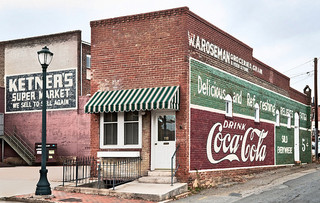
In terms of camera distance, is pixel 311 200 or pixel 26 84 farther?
pixel 26 84

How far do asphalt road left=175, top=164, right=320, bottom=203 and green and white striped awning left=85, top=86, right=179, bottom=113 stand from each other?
3265 millimetres

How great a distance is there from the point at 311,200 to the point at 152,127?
20.2ft

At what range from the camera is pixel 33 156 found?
30734mm

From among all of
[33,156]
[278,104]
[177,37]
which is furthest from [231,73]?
[33,156]

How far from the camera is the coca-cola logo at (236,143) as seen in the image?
17.9 m

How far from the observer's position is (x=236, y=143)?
20.0 m

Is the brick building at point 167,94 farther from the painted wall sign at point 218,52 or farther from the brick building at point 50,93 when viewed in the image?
the brick building at point 50,93

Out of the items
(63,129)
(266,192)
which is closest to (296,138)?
(63,129)

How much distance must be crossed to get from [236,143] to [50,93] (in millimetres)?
15751

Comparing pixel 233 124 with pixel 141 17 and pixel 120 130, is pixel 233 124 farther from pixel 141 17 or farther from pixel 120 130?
pixel 141 17

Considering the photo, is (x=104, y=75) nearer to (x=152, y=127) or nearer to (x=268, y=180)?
(x=152, y=127)

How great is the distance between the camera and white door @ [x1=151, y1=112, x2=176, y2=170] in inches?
643

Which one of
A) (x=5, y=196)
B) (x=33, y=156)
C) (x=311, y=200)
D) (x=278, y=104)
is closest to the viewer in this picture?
(x=311, y=200)

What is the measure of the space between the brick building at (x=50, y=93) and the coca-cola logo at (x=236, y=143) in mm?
11816
